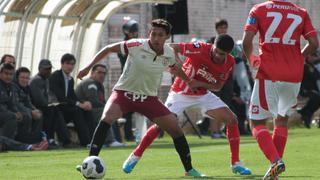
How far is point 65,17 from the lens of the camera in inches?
894

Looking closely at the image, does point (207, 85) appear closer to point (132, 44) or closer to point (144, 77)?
point (144, 77)

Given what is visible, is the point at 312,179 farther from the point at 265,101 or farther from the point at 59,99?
the point at 59,99

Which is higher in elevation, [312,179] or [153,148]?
[312,179]

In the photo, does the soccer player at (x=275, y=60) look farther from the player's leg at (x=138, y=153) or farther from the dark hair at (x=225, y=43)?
the player's leg at (x=138, y=153)

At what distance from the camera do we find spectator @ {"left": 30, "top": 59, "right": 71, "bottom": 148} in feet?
64.3

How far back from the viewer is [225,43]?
41.3ft

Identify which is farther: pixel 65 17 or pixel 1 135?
pixel 65 17

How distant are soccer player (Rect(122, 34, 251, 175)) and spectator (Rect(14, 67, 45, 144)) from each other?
5872 mm

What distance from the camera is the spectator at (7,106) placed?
1828 centimetres

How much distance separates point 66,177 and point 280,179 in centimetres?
262

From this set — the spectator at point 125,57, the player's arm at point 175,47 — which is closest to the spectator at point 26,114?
the spectator at point 125,57

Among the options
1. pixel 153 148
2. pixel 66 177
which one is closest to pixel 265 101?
pixel 66 177

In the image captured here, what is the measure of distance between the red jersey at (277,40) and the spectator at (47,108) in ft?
29.9

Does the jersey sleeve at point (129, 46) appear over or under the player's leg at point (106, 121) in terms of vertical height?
over
